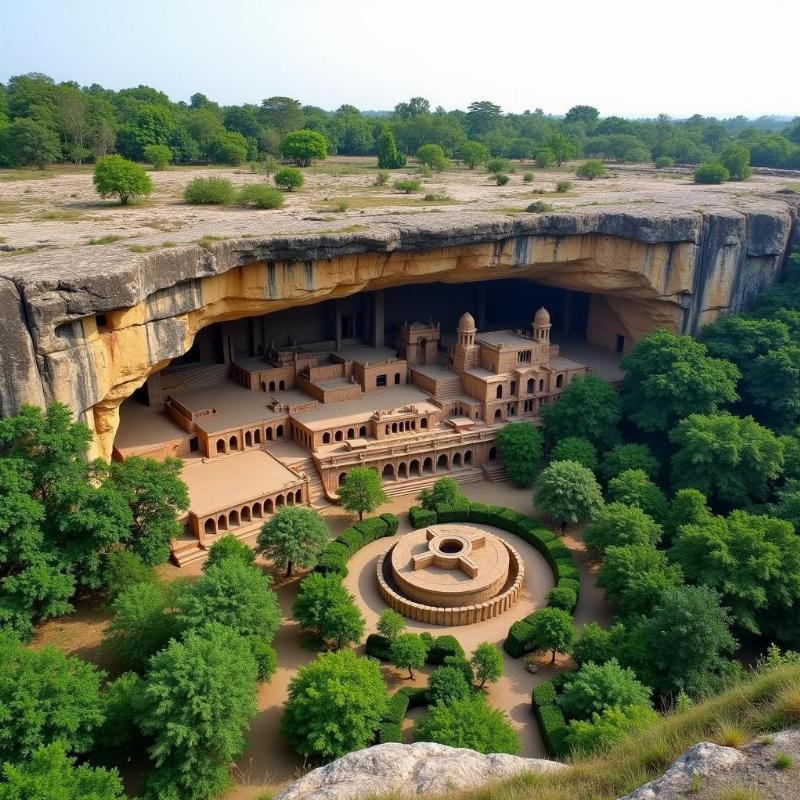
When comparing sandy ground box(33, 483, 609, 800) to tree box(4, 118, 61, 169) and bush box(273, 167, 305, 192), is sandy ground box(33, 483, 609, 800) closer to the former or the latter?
bush box(273, 167, 305, 192)

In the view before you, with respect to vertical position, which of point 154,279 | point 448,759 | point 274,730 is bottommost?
point 274,730

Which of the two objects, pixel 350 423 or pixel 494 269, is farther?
pixel 494 269

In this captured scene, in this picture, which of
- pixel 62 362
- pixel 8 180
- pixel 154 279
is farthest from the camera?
pixel 8 180

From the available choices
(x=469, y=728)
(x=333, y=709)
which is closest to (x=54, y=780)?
(x=333, y=709)

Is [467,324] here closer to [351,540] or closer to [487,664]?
[351,540]

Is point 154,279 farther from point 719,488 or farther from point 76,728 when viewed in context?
point 719,488

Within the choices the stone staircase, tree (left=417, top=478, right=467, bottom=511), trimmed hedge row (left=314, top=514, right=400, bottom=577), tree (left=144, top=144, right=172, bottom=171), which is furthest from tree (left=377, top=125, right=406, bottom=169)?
trimmed hedge row (left=314, top=514, right=400, bottom=577)

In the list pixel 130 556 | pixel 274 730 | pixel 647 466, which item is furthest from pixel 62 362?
pixel 647 466
